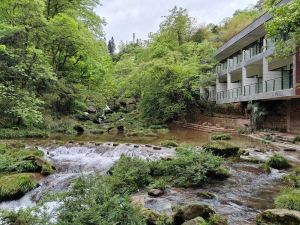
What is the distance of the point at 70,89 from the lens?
90.6ft

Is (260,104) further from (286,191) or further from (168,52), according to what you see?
(286,191)

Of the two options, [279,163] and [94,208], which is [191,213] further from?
[279,163]

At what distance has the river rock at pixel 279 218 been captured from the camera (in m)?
5.38

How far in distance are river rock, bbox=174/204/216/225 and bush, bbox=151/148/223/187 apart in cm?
295

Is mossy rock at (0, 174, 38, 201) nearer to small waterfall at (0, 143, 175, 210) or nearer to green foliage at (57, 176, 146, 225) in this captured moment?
small waterfall at (0, 143, 175, 210)

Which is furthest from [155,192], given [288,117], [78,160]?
[288,117]

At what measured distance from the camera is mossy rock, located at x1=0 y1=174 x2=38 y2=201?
864 cm

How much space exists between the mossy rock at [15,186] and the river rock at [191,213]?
207 inches

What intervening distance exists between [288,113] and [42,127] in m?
18.5

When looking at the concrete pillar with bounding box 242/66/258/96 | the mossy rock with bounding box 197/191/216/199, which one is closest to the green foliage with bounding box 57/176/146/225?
the mossy rock with bounding box 197/191/216/199

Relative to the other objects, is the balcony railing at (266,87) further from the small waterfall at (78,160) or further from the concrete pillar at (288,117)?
the small waterfall at (78,160)

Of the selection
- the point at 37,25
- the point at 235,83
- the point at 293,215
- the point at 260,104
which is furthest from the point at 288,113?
the point at 37,25

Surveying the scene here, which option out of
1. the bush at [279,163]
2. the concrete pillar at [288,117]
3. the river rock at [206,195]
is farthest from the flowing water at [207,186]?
the concrete pillar at [288,117]

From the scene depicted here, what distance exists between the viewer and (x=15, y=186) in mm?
8906
